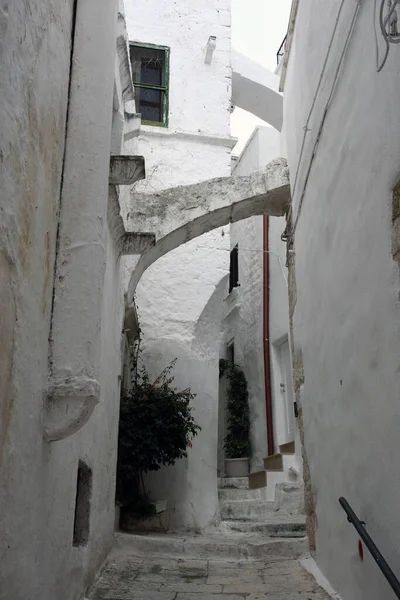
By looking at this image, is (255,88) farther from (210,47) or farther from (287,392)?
(287,392)

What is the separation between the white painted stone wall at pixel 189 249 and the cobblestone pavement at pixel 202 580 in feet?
7.07

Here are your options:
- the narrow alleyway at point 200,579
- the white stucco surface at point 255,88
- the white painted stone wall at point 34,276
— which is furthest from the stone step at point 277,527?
the white stucco surface at point 255,88

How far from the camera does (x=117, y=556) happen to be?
16.7 ft

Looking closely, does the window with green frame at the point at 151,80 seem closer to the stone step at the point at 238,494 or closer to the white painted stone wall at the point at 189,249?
the white painted stone wall at the point at 189,249

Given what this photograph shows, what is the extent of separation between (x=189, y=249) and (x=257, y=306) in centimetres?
354

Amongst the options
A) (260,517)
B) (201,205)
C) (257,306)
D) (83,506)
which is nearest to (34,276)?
(83,506)

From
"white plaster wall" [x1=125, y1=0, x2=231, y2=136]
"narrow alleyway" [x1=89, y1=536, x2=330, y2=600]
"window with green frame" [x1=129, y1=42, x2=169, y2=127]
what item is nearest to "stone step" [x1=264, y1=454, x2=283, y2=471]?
"narrow alleyway" [x1=89, y1=536, x2=330, y2=600]

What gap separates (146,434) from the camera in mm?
6312

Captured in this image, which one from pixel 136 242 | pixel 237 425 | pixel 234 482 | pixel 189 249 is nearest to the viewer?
pixel 136 242

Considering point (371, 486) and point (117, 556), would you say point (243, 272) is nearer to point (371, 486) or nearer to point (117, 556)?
point (117, 556)

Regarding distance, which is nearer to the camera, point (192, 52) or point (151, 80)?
point (151, 80)

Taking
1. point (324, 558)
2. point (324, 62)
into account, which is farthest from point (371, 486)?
point (324, 62)

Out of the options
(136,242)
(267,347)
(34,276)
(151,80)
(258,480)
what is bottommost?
(258,480)

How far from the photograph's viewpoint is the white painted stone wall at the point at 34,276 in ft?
6.91
